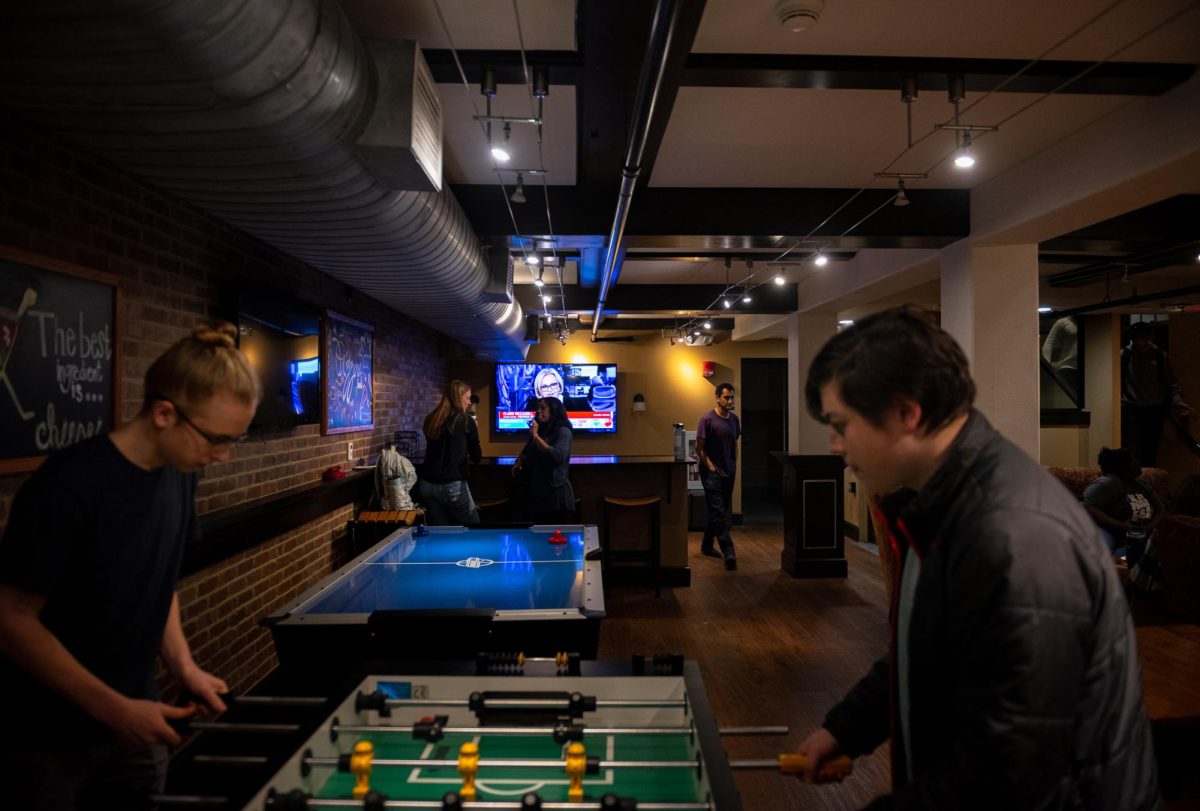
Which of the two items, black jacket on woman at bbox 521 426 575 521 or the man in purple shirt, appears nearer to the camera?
black jacket on woman at bbox 521 426 575 521

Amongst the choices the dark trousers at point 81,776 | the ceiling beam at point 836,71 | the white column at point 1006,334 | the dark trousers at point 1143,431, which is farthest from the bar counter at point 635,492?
the dark trousers at point 1143,431

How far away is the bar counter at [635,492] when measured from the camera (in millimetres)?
Answer: 5566

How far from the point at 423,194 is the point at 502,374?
6.49 m

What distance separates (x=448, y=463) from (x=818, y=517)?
133 inches

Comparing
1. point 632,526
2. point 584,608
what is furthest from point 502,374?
point 584,608

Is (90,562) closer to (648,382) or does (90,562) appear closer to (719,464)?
(719,464)

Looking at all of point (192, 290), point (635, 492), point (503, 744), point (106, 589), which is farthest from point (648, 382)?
point (106, 589)

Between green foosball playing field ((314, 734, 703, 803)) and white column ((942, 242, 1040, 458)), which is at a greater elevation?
white column ((942, 242, 1040, 458))

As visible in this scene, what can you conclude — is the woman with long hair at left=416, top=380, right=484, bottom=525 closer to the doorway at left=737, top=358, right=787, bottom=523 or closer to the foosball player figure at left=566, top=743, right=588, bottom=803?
the foosball player figure at left=566, top=743, right=588, bottom=803

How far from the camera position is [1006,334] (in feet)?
12.9

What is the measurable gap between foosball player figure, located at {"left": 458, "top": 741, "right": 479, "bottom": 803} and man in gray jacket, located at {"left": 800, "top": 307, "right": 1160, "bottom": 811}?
757 mm

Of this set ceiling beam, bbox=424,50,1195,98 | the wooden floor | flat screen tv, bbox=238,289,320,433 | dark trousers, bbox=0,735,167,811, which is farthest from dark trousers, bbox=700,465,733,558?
dark trousers, bbox=0,735,167,811

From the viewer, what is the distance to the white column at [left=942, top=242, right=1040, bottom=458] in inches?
154

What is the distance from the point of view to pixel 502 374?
923cm
